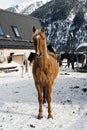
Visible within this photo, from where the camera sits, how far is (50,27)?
170 metres

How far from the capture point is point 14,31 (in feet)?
135

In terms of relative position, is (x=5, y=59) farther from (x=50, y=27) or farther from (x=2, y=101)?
(x=50, y=27)

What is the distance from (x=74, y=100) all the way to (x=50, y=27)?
157137 mm

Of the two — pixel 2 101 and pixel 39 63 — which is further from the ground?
pixel 39 63

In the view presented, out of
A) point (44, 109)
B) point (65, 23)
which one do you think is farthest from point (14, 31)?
point (65, 23)

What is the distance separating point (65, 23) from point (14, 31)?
12868 cm

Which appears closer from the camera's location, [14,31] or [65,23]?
[14,31]

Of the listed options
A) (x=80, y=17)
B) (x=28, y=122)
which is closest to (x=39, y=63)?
(x=28, y=122)

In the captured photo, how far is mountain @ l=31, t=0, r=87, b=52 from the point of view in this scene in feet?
488

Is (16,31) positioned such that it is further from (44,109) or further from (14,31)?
(44,109)

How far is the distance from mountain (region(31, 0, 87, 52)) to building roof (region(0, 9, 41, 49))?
94.3m

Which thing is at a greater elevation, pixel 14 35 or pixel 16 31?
pixel 16 31

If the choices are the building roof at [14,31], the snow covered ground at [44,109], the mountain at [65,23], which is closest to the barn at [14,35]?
the building roof at [14,31]

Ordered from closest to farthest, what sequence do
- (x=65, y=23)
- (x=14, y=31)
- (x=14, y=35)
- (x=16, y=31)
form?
(x=14, y=35) < (x=14, y=31) < (x=16, y=31) < (x=65, y=23)
